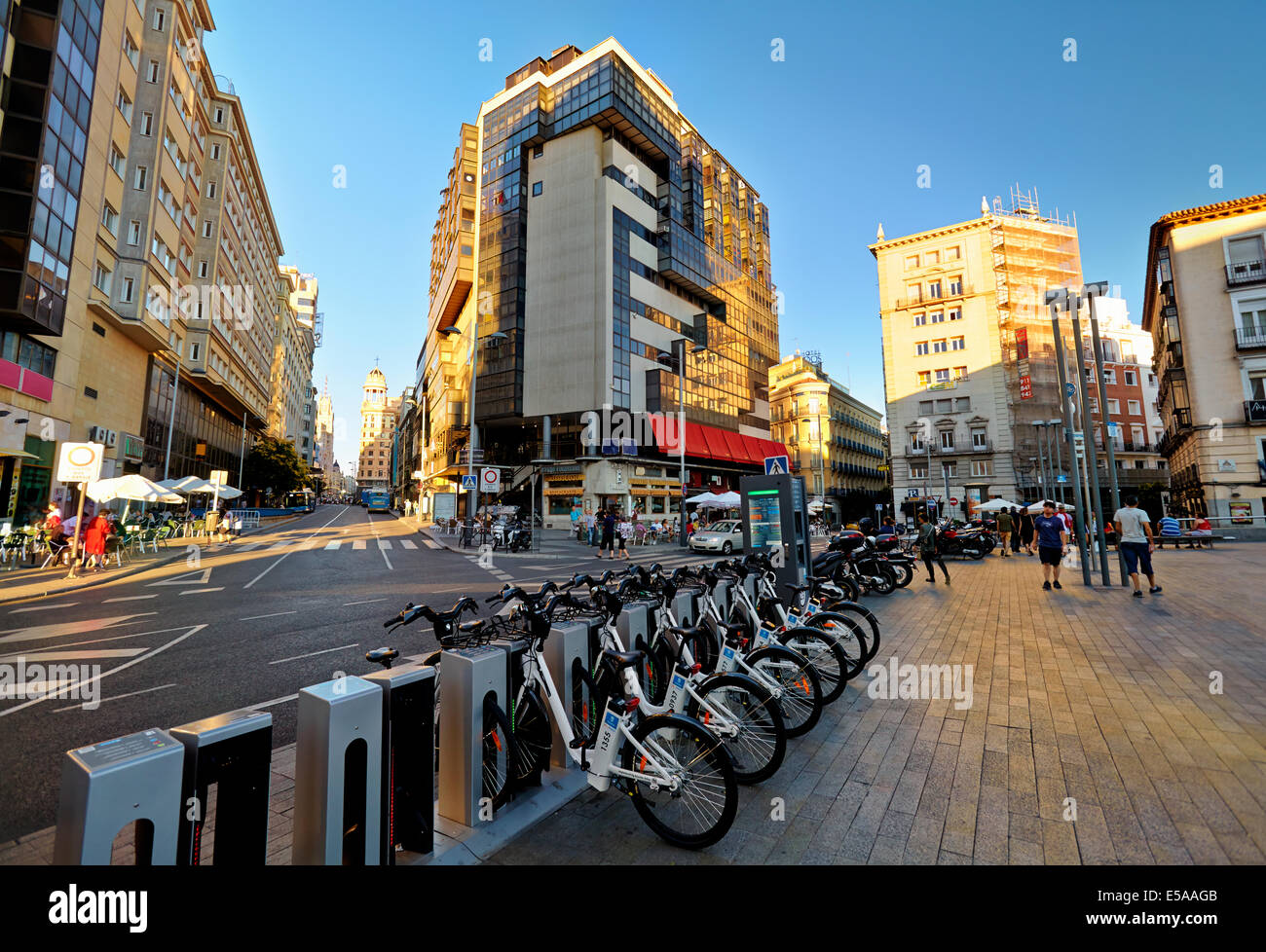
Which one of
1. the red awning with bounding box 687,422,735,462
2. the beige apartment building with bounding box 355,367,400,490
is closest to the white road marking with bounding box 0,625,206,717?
the red awning with bounding box 687,422,735,462

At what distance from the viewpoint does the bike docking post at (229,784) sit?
1902 mm

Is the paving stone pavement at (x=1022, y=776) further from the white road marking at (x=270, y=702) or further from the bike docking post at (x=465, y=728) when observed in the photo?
the white road marking at (x=270, y=702)

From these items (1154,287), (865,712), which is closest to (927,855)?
(865,712)

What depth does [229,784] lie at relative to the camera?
6.59 ft

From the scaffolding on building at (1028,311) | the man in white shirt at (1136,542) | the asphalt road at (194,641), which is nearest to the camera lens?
the asphalt road at (194,641)

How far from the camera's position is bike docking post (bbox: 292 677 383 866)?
228cm

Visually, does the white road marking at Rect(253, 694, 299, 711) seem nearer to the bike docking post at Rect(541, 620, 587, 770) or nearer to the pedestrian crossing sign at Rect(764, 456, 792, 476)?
the bike docking post at Rect(541, 620, 587, 770)

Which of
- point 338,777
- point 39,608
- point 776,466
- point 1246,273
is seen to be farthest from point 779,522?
point 1246,273

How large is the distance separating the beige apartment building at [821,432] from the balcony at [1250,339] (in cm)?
3529

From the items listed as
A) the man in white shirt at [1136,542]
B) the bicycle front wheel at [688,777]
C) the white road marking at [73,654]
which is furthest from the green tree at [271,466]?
the man in white shirt at [1136,542]

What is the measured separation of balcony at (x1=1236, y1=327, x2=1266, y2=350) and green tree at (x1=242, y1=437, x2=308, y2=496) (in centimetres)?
6970

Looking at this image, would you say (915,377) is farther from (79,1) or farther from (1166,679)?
(79,1)

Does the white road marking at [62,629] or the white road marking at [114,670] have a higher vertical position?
the white road marking at [62,629]
